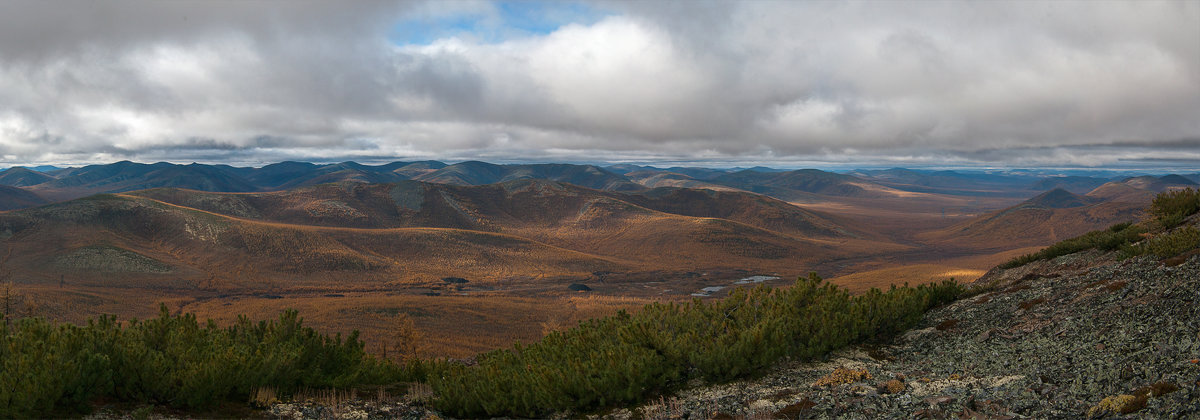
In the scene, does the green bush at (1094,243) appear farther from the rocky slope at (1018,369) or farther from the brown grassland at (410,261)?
the brown grassland at (410,261)

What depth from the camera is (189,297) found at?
3482 inches

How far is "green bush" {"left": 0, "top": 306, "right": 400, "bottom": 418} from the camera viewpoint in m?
9.84

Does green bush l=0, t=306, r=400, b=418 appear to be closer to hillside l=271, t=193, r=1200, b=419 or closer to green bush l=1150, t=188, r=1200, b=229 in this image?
hillside l=271, t=193, r=1200, b=419

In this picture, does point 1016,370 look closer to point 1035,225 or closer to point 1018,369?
point 1018,369

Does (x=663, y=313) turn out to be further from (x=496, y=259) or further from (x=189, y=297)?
(x=496, y=259)

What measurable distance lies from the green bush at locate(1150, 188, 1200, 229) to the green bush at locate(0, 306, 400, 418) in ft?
99.7

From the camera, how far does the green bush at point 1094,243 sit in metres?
19.6

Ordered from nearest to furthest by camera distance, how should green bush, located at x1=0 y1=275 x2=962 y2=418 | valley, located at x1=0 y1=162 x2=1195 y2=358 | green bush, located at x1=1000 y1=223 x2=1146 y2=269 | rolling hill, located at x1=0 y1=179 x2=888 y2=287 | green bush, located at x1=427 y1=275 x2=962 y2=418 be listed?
green bush, located at x1=0 y1=275 x2=962 y2=418
green bush, located at x1=427 y1=275 x2=962 y2=418
green bush, located at x1=1000 y1=223 x2=1146 y2=269
valley, located at x1=0 y1=162 x2=1195 y2=358
rolling hill, located at x1=0 y1=179 x2=888 y2=287

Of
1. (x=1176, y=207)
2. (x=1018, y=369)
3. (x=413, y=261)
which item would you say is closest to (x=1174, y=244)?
(x=1176, y=207)

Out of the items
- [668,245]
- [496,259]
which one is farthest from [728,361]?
[668,245]

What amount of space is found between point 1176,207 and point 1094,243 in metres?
3.29

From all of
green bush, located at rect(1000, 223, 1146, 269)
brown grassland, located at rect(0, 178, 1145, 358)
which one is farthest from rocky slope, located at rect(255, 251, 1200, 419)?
brown grassland, located at rect(0, 178, 1145, 358)

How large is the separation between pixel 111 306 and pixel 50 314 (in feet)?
28.4

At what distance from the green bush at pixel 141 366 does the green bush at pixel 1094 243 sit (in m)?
27.2
